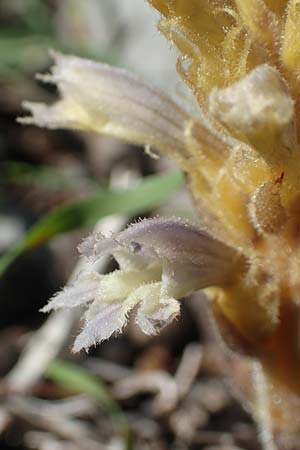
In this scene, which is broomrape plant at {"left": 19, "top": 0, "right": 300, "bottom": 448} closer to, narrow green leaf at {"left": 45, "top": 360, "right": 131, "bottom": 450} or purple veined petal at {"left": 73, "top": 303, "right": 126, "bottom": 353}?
purple veined petal at {"left": 73, "top": 303, "right": 126, "bottom": 353}

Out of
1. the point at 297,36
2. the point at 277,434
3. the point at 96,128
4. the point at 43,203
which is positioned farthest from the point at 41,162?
the point at 297,36

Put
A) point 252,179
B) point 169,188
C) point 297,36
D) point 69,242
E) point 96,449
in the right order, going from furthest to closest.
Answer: point 69,242, point 96,449, point 169,188, point 252,179, point 297,36

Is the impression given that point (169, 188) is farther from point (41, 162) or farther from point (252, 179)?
point (41, 162)

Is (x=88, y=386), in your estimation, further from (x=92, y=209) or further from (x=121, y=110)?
(x=121, y=110)

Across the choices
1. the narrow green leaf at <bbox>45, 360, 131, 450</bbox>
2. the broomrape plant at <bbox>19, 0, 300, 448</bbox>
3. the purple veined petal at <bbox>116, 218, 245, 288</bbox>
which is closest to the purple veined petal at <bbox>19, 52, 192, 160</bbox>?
the broomrape plant at <bbox>19, 0, 300, 448</bbox>

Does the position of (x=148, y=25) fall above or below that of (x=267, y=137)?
above

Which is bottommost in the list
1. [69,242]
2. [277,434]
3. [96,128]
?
[277,434]
